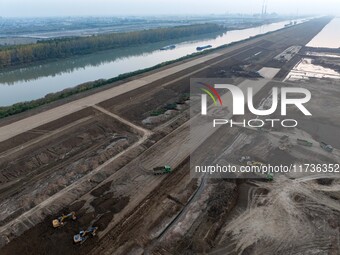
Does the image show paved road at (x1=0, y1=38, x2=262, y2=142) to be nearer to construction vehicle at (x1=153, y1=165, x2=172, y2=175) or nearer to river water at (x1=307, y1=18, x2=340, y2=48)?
construction vehicle at (x1=153, y1=165, x2=172, y2=175)

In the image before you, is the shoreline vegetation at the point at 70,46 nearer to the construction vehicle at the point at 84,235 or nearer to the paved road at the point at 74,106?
the paved road at the point at 74,106

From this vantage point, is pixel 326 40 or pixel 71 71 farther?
pixel 326 40

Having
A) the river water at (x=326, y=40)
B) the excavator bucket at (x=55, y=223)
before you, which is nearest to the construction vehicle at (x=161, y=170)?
the excavator bucket at (x=55, y=223)

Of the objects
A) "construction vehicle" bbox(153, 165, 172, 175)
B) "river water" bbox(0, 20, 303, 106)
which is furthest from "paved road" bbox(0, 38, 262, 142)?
"construction vehicle" bbox(153, 165, 172, 175)

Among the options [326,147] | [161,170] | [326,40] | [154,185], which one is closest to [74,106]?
[161,170]

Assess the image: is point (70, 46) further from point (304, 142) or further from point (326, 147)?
point (326, 147)
